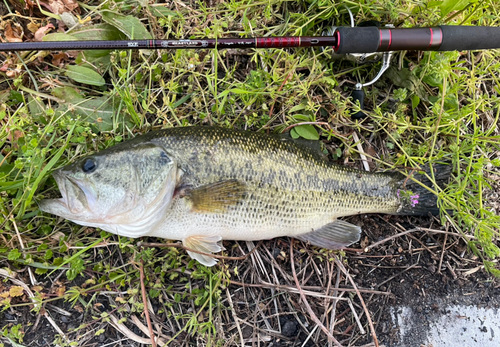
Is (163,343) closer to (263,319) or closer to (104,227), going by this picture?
(263,319)

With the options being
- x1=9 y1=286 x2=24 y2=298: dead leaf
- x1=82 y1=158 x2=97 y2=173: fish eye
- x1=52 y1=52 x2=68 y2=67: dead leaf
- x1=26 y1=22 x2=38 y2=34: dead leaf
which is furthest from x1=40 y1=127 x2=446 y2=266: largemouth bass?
x1=26 y1=22 x2=38 y2=34: dead leaf

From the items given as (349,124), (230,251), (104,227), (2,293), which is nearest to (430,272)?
(349,124)

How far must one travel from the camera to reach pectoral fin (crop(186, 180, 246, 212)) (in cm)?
230

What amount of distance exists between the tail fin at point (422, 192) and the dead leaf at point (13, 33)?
375cm

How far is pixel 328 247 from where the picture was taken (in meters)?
2.71

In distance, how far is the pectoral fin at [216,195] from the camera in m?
2.30

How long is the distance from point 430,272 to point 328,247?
110 cm

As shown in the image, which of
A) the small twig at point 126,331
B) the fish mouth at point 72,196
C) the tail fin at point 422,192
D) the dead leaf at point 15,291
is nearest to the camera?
the fish mouth at point 72,196

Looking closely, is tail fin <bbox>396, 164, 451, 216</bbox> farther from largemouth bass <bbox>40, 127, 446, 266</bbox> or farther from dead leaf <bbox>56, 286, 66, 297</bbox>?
dead leaf <bbox>56, 286, 66, 297</bbox>

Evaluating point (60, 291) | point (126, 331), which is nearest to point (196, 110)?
point (60, 291)

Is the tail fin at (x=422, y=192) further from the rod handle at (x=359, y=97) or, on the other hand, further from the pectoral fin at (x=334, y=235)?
the rod handle at (x=359, y=97)

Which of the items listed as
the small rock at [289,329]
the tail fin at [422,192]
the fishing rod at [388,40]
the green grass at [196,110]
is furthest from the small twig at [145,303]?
the tail fin at [422,192]

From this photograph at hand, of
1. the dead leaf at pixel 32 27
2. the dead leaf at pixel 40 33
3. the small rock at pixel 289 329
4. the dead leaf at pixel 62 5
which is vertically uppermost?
the dead leaf at pixel 62 5

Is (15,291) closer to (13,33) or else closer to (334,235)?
(13,33)
